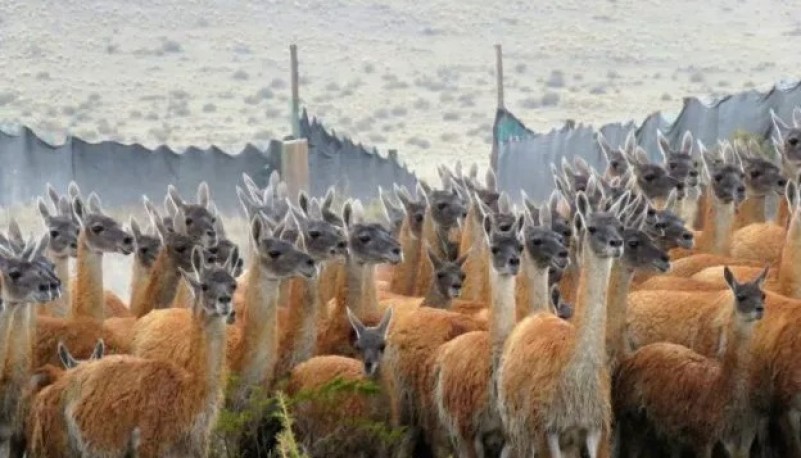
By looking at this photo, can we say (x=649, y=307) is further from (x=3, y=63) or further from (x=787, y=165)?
(x=3, y=63)

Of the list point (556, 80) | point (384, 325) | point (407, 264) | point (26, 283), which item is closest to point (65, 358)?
point (26, 283)

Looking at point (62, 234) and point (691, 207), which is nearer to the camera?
point (62, 234)

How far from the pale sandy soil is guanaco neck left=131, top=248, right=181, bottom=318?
100ft

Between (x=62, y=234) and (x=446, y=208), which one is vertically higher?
(x=446, y=208)

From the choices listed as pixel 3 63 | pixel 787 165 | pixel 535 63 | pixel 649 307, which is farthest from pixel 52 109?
pixel 649 307

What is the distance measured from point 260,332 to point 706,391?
2568 mm

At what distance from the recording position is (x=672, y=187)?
50.4ft

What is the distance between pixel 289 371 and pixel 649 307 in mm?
2333

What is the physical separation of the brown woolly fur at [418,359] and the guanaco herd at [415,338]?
15 millimetres

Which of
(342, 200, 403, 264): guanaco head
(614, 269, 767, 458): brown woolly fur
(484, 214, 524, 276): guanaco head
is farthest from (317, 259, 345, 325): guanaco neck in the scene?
(614, 269, 767, 458): brown woolly fur

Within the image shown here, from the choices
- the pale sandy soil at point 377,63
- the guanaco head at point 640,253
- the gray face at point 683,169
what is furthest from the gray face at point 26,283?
the pale sandy soil at point 377,63

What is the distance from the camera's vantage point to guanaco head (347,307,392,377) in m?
11.4

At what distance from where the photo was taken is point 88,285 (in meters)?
13.2

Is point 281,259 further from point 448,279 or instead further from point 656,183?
point 656,183
